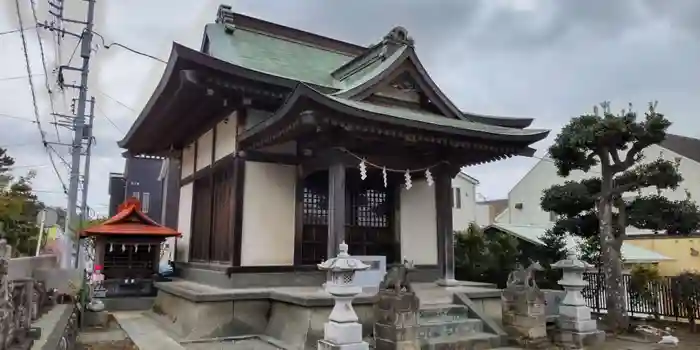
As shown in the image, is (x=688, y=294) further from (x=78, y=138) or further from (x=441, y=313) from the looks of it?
(x=78, y=138)

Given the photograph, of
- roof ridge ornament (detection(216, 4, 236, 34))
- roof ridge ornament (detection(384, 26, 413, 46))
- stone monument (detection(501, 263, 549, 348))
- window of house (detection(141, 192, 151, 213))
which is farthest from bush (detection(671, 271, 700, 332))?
window of house (detection(141, 192, 151, 213))

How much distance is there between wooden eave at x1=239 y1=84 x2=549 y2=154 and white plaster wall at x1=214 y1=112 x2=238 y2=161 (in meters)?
0.62

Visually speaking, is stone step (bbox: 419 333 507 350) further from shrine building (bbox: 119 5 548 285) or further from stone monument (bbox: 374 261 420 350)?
shrine building (bbox: 119 5 548 285)

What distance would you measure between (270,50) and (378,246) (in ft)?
17.5

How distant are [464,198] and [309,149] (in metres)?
21.2

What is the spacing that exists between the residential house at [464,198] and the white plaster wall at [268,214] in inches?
800

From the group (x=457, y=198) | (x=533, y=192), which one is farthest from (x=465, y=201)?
(x=533, y=192)

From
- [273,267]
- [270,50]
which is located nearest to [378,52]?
[270,50]

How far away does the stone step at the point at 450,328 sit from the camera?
24.2ft

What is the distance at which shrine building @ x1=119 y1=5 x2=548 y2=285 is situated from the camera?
813 cm

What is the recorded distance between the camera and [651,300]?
11016 millimetres

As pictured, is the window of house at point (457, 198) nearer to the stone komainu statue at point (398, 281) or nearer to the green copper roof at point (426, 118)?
the green copper roof at point (426, 118)

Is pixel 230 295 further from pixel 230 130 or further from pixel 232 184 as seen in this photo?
pixel 230 130

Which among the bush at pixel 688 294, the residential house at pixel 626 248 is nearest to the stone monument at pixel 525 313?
the bush at pixel 688 294
